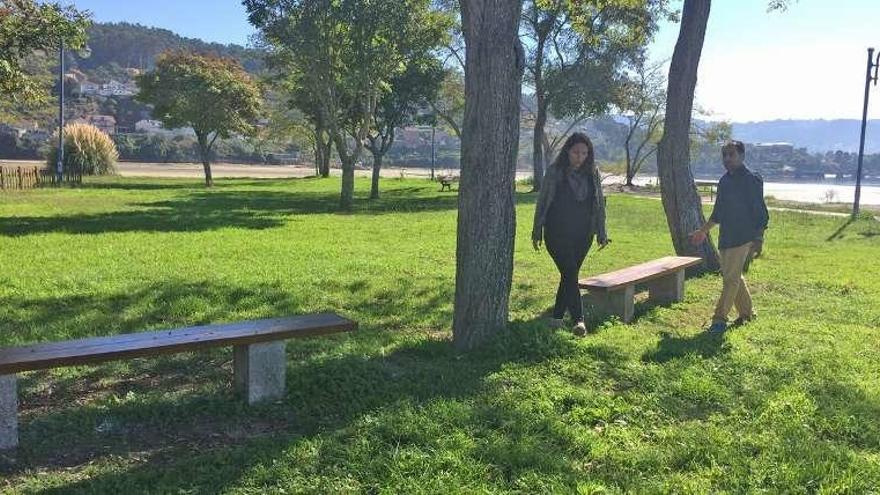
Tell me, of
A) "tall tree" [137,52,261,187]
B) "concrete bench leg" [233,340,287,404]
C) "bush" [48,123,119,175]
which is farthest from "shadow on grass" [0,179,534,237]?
"bush" [48,123,119,175]

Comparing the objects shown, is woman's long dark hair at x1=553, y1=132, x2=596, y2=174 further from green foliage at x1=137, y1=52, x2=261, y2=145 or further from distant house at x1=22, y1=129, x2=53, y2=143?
distant house at x1=22, y1=129, x2=53, y2=143

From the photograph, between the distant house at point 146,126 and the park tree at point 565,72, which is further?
the distant house at point 146,126

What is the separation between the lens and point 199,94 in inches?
1260

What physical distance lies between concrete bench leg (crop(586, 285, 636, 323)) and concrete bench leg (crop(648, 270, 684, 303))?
1145 millimetres

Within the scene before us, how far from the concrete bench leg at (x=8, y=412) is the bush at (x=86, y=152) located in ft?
111

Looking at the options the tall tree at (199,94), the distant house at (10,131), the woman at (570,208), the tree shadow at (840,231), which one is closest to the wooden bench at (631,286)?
the woman at (570,208)

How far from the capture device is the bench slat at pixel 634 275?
254 inches

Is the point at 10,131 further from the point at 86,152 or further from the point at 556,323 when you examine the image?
the point at 556,323

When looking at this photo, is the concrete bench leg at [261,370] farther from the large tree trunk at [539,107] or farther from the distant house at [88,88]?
the distant house at [88,88]

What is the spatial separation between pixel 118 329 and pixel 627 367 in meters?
3.94

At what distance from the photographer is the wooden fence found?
2711 cm

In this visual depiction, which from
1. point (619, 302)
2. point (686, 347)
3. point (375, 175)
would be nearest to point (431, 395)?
point (686, 347)

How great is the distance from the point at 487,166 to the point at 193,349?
227 cm

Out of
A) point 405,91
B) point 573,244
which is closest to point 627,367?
point 573,244
